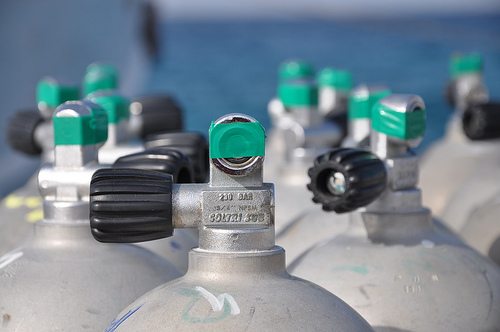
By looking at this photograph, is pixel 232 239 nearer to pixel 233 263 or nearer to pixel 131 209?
pixel 233 263

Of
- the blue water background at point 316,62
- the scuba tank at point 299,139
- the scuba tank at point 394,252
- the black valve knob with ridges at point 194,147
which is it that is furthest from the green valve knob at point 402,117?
the blue water background at point 316,62

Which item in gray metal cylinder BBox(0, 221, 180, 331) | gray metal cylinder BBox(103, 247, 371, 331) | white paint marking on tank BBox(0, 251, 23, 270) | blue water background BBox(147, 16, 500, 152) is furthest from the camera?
blue water background BBox(147, 16, 500, 152)

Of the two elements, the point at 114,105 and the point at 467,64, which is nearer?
the point at 114,105

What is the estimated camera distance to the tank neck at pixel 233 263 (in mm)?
1440

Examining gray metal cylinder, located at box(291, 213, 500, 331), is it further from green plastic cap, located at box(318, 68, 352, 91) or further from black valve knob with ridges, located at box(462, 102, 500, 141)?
green plastic cap, located at box(318, 68, 352, 91)

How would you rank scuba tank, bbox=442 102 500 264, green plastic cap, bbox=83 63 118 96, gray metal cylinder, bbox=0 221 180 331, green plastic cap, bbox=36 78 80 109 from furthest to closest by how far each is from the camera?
green plastic cap, bbox=83 63 118 96
green plastic cap, bbox=36 78 80 109
scuba tank, bbox=442 102 500 264
gray metal cylinder, bbox=0 221 180 331

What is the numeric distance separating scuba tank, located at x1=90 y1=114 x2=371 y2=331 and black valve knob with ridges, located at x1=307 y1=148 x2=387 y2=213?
33 cm

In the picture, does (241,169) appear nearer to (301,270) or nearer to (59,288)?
(59,288)

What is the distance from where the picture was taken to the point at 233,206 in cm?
145

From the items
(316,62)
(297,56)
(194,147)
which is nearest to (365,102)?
(194,147)

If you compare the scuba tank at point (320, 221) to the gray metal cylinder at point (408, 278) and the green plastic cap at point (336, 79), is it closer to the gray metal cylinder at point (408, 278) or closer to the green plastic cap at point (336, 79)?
the gray metal cylinder at point (408, 278)

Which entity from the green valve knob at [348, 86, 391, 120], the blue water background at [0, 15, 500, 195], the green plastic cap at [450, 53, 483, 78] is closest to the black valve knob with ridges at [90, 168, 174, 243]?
the green valve knob at [348, 86, 391, 120]

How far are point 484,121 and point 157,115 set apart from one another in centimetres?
93

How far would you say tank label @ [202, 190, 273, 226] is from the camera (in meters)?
1.45
